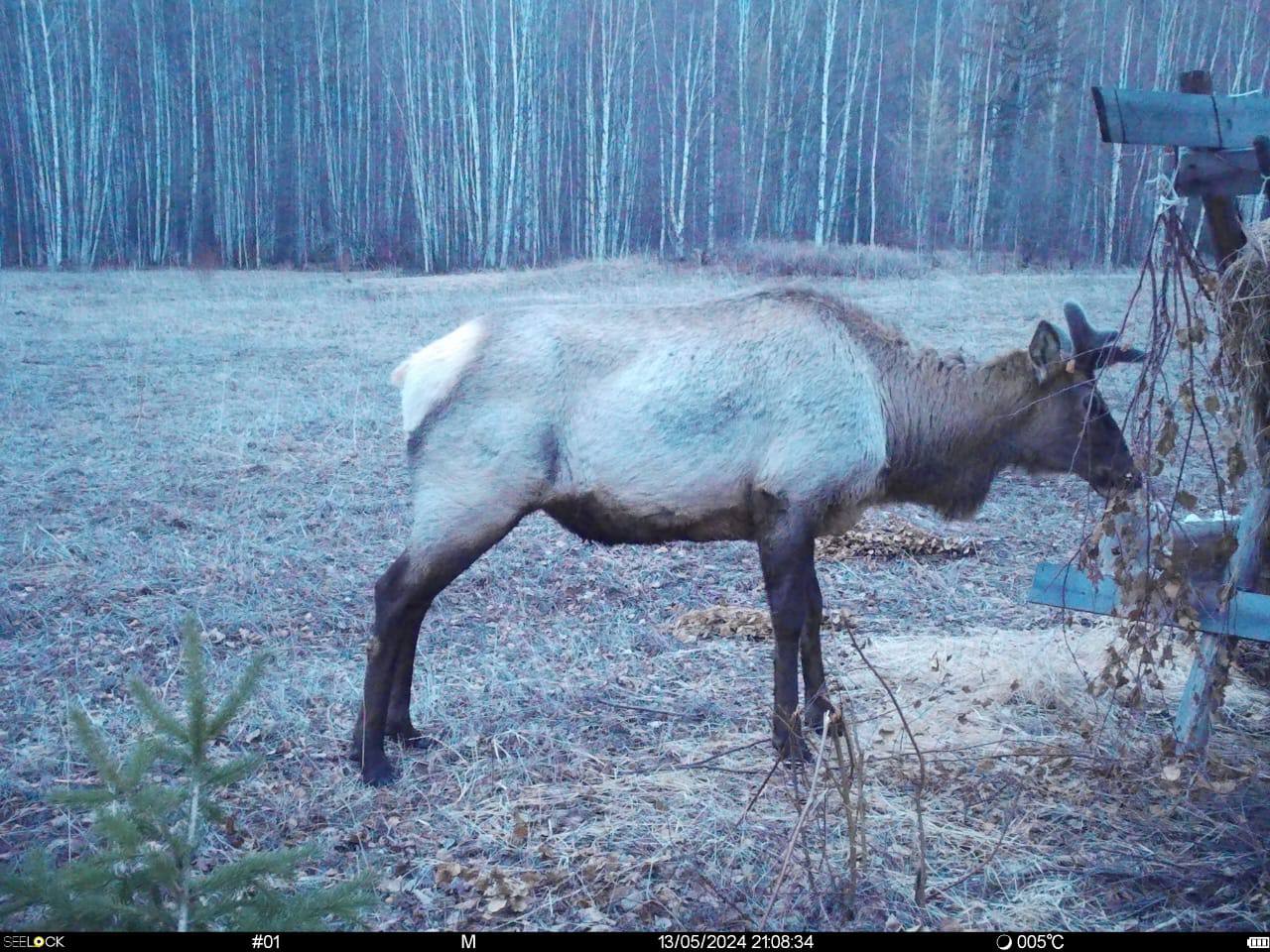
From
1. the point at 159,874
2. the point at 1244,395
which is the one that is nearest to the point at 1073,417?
the point at 1244,395

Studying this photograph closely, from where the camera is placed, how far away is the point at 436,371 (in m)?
4.67

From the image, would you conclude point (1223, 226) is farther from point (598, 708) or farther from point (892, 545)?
point (892, 545)

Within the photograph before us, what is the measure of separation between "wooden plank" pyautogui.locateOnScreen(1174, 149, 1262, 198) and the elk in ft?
2.71

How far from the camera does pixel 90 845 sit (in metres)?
3.77

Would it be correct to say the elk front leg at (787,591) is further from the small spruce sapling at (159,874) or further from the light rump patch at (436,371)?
the small spruce sapling at (159,874)

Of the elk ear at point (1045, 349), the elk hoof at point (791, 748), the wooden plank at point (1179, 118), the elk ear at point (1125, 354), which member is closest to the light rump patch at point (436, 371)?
the elk hoof at point (791, 748)

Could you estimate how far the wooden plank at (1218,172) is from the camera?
3.78 metres

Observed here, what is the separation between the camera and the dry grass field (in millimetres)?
3689

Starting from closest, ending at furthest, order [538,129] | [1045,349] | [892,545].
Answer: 1. [1045,349]
2. [892,545]
3. [538,129]

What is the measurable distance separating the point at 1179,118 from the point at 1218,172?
1.10 ft

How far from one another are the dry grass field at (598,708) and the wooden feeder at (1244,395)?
0.47 m

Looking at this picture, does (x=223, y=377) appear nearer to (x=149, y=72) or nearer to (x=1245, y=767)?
→ (x=1245, y=767)

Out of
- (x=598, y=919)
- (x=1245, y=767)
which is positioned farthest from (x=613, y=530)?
(x=1245, y=767)
